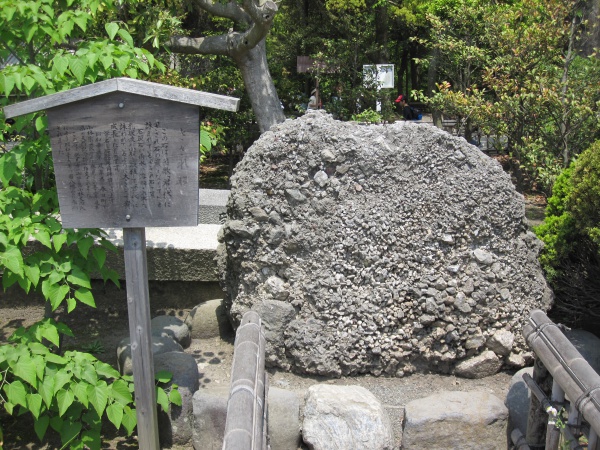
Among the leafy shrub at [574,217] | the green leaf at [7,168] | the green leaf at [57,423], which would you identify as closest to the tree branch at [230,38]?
the leafy shrub at [574,217]

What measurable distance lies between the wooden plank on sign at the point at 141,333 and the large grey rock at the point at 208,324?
1.68 metres

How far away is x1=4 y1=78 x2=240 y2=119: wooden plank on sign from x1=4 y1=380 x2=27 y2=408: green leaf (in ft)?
5.05

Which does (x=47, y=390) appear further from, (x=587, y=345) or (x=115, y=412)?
(x=587, y=345)

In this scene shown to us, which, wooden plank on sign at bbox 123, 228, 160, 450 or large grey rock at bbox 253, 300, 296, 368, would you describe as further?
large grey rock at bbox 253, 300, 296, 368

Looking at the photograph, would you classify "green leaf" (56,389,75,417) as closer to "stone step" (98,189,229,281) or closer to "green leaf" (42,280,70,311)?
"green leaf" (42,280,70,311)

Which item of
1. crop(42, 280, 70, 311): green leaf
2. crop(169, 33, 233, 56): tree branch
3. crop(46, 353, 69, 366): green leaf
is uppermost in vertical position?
crop(169, 33, 233, 56): tree branch

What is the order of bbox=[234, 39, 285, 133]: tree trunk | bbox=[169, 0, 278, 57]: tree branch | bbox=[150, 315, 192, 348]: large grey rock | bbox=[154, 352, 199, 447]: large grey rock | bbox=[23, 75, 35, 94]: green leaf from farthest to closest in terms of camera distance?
bbox=[234, 39, 285, 133]: tree trunk < bbox=[169, 0, 278, 57]: tree branch < bbox=[150, 315, 192, 348]: large grey rock < bbox=[154, 352, 199, 447]: large grey rock < bbox=[23, 75, 35, 94]: green leaf

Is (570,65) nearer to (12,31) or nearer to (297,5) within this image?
(12,31)

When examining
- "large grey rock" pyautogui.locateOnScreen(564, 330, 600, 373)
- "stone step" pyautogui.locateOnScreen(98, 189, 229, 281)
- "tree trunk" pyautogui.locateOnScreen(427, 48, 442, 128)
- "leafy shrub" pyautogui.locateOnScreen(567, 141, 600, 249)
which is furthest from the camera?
"tree trunk" pyautogui.locateOnScreen(427, 48, 442, 128)

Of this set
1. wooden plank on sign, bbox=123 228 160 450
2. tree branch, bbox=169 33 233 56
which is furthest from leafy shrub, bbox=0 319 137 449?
tree branch, bbox=169 33 233 56

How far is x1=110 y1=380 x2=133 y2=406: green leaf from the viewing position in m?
3.79

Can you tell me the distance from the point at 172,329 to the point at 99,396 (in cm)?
134

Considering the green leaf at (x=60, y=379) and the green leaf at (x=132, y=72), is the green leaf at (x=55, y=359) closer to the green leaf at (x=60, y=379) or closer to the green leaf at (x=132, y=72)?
the green leaf at (x=60, y=379)

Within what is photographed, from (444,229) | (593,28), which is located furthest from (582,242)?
(593,28)
